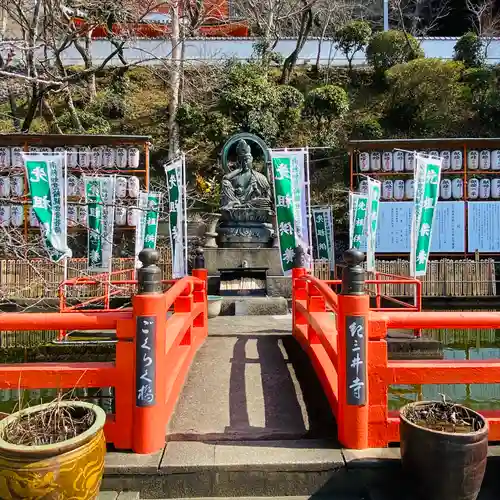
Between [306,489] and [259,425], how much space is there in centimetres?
72

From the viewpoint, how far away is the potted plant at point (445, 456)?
2605 millimetres

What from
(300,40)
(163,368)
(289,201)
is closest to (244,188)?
(289,201)

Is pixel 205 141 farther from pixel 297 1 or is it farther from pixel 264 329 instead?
pixel 264 329

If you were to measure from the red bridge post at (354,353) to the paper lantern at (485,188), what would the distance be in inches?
550

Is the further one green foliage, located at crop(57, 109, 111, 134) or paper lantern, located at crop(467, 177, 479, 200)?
green foliage, located at crop(57, 109, 111, 134)

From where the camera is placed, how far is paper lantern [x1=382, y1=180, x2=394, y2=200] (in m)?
15.7

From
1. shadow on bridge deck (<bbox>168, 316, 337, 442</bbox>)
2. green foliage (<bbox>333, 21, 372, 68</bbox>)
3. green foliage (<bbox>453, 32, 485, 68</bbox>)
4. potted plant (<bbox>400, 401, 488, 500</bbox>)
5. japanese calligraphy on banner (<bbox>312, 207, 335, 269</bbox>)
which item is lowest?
shadow on bridge deck (<bbox>168, 316, 337, 442</bbox>)

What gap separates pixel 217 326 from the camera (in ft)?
25.4

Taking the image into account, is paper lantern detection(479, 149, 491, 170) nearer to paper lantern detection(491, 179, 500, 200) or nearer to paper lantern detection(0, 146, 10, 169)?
paper lantern detection(491, 179, 500, 200)

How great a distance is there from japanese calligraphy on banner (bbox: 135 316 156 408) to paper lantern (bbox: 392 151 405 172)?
1420 cm

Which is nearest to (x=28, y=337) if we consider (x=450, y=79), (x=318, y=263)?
(x=318, y=263)

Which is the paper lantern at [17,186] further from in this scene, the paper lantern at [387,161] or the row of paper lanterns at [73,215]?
the paper lantern at [387,161]

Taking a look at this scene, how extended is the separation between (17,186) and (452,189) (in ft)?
48.1

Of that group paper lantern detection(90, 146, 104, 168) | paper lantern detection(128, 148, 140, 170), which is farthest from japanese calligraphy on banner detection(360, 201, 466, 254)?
paper lantern detection(90, 146, 104, 168)
